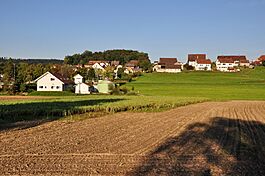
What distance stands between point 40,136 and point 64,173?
27.7 ft

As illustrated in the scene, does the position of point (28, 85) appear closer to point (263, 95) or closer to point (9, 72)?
point (9, 72)

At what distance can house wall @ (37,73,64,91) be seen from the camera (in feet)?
265

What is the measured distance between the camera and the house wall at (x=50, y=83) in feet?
265

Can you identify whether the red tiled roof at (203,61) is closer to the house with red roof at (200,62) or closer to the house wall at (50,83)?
the house with red roof at (200,62)

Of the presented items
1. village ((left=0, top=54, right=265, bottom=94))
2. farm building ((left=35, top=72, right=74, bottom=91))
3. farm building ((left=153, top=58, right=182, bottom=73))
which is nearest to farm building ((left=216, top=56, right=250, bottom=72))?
village ((left=0, top=54, right=265, bottom=94))

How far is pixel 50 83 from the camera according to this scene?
80.9 meters

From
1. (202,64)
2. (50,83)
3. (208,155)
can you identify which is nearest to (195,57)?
(202,64)

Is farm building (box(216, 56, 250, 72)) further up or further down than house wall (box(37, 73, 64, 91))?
further up

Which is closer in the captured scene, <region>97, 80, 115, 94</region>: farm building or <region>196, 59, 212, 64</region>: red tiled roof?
<region>97, 80, 115, 94</region>: farm building

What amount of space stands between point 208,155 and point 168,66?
5810 inches

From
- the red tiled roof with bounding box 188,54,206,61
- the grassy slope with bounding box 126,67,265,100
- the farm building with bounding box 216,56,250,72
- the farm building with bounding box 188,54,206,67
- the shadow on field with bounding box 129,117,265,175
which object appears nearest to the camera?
the shadow on field with bounding box 129,117,265,175

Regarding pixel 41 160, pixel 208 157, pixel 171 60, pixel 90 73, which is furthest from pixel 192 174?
pixel 171 60

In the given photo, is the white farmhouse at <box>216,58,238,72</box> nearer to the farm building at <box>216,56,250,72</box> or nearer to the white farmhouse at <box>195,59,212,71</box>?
the farm building at <box>216,56,250,72</box>

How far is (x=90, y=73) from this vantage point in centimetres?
10938
